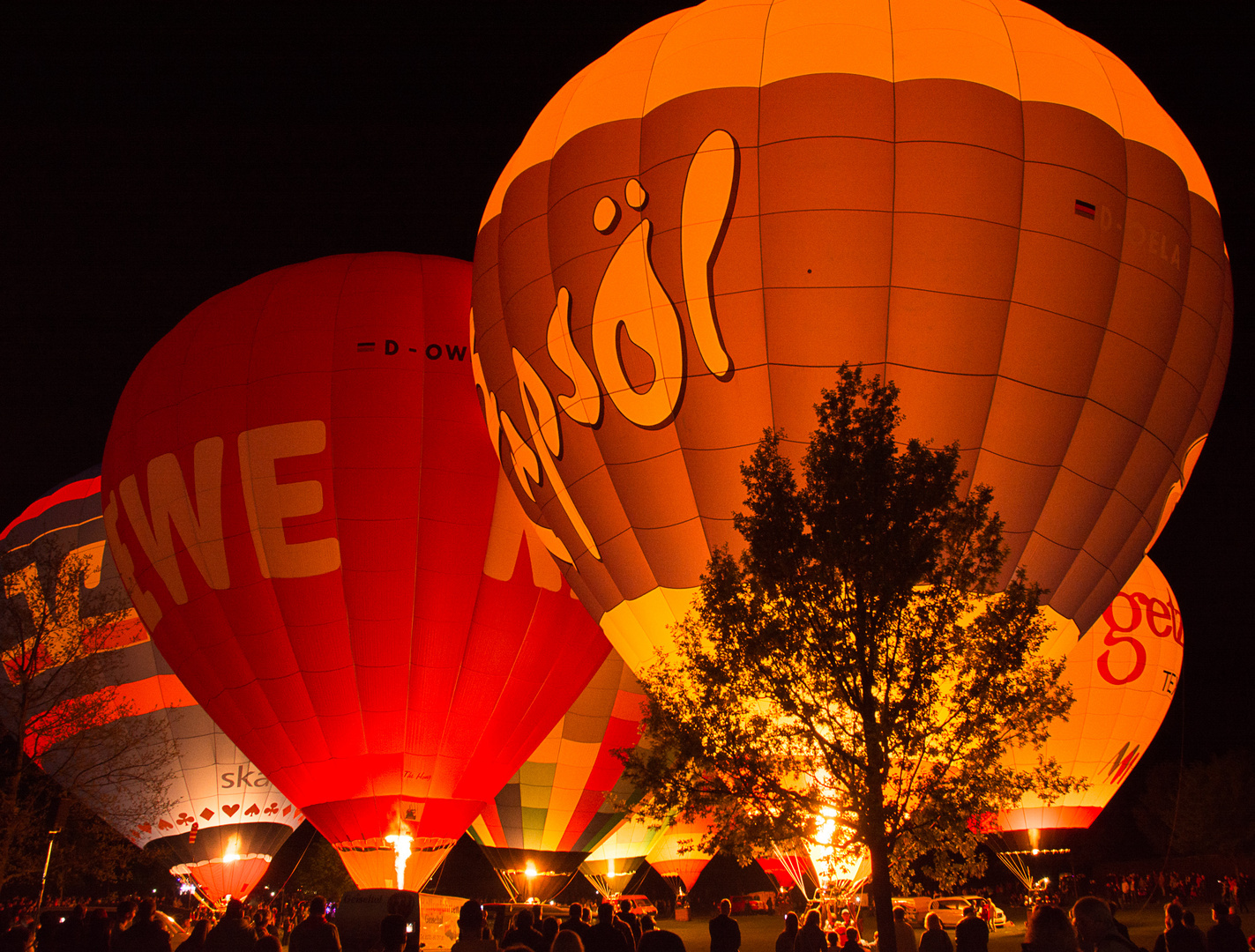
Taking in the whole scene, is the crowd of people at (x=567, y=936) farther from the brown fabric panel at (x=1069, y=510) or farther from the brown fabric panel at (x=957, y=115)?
the brown fabric panel at (x=957, y=115)

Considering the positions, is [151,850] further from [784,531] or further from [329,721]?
[784,531]

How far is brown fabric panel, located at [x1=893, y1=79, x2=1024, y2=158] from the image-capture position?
8266 mm

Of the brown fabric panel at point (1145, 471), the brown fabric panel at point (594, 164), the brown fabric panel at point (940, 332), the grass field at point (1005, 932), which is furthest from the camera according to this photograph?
the grass field at point (1005, 932)

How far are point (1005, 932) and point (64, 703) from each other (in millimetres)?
15676

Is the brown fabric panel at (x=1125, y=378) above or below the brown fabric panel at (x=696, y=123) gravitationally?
below

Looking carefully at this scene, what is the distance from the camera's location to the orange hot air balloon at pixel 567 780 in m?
16.3

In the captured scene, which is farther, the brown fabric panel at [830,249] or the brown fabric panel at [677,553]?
the brown fabric panel at [677,553]

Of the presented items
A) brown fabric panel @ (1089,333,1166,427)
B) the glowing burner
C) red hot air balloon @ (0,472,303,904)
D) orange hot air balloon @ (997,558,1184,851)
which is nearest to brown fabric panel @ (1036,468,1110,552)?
brown fabric panel @ (1089,333,1166,427)

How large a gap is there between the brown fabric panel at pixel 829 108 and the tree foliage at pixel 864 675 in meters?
2.86

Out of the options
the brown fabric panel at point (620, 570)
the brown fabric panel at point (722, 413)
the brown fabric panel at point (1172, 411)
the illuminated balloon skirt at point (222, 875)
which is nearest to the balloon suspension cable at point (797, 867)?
the brown fabric panel at point (620, 570)

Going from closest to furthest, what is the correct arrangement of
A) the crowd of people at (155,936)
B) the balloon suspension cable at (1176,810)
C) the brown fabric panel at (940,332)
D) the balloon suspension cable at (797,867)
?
the crowd of people at (155,936), the brown fabric panel at (940,332), the balloon suspension cable at (797,867), the balloon suspension cable at (1176,810)

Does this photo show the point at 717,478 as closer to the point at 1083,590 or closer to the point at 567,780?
the point at 1083,590

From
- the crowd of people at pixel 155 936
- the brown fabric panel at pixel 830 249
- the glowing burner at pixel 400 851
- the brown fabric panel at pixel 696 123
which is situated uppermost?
the brown fabric panel at pixel 696 123

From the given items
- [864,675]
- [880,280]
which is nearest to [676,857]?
[880,280]
